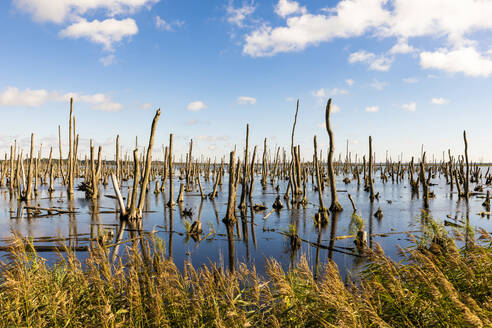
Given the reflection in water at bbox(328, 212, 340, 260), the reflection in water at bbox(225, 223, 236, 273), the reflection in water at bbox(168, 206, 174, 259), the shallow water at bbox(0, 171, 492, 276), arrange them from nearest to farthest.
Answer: the reflection in water at bbox(225, 223, 236, 273), the shallow water at bbox(0, 171, 492, 276), the reflection in water at bbox(328, 212, 340, 260), the reflection in water at bbox(168, 206, 174, 259)

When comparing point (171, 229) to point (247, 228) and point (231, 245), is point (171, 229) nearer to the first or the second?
point (247, 228)

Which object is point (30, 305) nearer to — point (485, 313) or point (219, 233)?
point (485, 313)

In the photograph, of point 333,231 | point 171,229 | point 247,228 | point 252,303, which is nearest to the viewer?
point 252,303

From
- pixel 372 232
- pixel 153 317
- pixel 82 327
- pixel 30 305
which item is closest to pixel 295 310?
pixel 153 317

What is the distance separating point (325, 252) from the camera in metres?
9.75

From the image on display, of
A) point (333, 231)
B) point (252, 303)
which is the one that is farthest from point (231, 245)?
point (252, 303)

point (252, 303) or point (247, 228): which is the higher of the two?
point (252, 303)

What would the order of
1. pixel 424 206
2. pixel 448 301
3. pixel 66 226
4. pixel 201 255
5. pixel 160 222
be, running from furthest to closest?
1. pixel 424 206
2. pixel 160 222
3. pixel 66 226
4. pixel 201 255
5. pixel 448 301

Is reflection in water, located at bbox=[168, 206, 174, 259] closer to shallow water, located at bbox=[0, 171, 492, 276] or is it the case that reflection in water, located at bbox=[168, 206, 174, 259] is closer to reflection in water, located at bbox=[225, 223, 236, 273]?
shallow water, located at bbox=[0, 171, 492, 276]

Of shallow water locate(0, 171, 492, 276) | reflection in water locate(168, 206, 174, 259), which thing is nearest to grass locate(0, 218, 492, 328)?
shallow water locate(0, 171, 492, 276)

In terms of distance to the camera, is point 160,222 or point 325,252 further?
point 160,222

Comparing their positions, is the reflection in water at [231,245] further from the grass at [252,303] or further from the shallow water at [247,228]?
the grass at [252,303]

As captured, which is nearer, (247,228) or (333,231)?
(333,231)

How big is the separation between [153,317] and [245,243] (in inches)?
279
